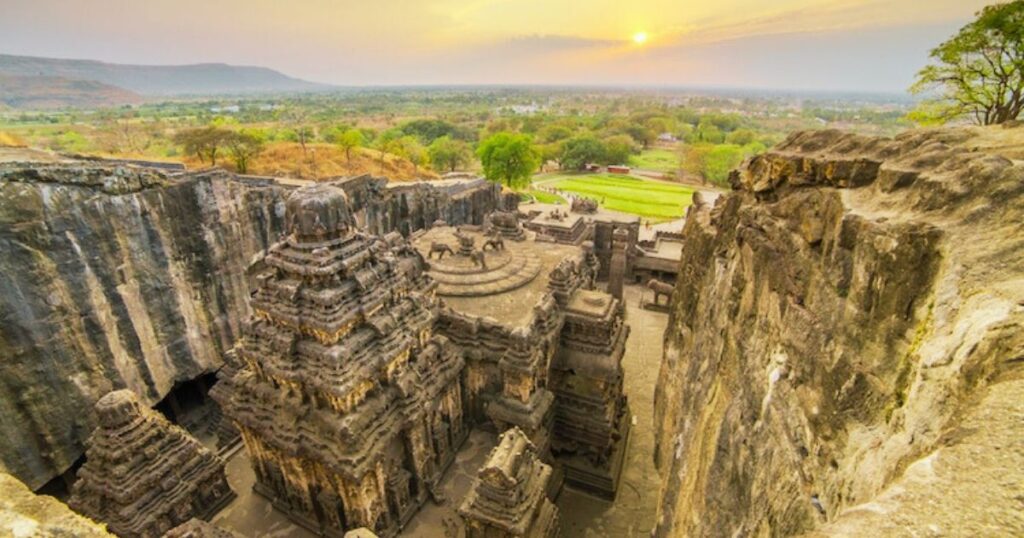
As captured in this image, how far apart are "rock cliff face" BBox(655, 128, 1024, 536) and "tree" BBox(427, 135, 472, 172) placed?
61866mm

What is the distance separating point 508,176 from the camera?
5191cm

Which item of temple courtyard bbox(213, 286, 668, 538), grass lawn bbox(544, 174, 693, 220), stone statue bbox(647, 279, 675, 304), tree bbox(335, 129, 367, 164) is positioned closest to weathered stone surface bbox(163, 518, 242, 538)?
temple courtyard bbox(213, 286, 668, 538)

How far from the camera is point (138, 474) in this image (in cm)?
1212

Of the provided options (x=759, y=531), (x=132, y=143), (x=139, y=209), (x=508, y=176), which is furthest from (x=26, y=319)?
(x=132, y=143)

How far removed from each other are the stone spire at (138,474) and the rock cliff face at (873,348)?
13.0 m

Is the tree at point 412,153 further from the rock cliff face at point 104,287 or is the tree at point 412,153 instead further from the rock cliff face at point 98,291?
the rock cliff face at point 98,291

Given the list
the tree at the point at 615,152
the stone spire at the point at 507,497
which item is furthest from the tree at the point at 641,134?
the stone spire at the point at 507,497

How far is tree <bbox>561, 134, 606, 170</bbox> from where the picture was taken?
252ft

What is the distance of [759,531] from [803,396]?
158cm

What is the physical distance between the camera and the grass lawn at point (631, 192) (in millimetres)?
53500

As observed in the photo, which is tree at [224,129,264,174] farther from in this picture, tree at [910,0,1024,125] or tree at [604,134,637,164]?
tree at [604,134,637,164]

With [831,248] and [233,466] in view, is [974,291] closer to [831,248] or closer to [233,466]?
[831,248]

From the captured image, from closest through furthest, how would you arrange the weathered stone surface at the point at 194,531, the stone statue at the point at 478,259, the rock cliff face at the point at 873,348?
1. the rock cliff face at the point at 873,348
2. the weathered stone surface at the point at 194,531
3. the stone statue at the point at 478,259

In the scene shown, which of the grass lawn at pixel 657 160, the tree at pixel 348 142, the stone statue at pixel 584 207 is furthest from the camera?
the grass lawn at pixel 657 160
